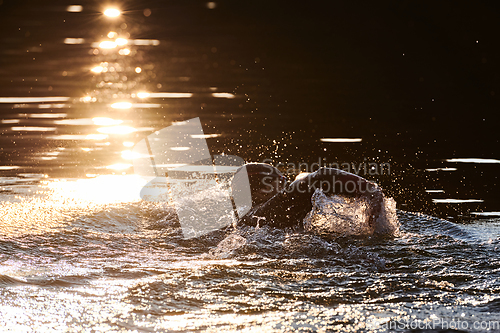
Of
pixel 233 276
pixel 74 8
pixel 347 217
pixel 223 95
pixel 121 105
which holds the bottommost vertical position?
pixel 233 276

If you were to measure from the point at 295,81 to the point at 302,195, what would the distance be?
54.4 feet

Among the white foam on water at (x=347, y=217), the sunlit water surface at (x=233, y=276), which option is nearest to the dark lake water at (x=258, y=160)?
the sunlit water surface at (x=233, y=276)

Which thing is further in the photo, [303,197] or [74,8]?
[74,8]

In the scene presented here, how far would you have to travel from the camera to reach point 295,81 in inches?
867

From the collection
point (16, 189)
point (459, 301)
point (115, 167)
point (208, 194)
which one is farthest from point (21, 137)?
point (459, 301)

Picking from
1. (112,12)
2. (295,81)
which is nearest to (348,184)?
(295,81)

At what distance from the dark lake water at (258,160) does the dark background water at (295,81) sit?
0.33 ft

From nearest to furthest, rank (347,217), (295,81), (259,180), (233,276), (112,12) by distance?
1. (233,276)
2. (347,217)
3. (259,180)
4. (295,81)
5. (112,12)

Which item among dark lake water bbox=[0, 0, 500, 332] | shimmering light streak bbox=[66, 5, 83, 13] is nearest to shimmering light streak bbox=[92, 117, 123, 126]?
dark lake water bbox=[0, 0, 500, 332]

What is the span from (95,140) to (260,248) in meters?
7.87

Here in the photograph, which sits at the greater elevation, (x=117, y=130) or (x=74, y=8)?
(x=74, y=8)

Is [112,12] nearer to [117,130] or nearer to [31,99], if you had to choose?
[31,99]

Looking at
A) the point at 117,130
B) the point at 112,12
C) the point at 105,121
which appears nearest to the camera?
the point at 117,130

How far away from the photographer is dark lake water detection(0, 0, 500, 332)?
3680 millimetres
